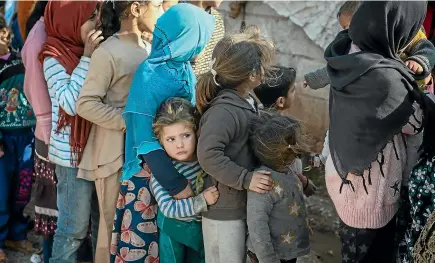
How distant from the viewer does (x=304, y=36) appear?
561 cm

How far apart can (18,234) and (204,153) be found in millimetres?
2137

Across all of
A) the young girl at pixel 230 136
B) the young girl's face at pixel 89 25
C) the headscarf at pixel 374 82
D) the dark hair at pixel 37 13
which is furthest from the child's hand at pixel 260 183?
the dark hair at pixel 37 13

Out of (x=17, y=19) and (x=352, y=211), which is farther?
(x=17, y=19)

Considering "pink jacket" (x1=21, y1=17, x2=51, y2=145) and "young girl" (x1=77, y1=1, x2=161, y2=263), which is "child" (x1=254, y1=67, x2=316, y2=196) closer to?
"young girl" (x1=77, y1=1, x2=161, y2=263)

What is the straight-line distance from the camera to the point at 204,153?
2756 millimetres

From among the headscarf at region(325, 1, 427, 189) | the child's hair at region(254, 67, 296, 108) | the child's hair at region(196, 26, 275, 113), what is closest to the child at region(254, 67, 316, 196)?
the child's hair at region(254, 67, 296, 108)

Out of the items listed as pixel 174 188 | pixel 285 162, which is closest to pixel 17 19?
pixel 174 188

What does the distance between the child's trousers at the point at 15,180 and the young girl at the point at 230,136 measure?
1807 mm

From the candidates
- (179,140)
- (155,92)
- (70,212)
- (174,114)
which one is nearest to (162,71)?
(155,92)

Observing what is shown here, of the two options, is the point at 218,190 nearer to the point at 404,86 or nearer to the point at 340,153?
the point at 340,153

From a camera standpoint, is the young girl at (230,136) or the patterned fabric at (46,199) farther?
the patterned fabric at (46,199)

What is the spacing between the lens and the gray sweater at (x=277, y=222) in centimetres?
276

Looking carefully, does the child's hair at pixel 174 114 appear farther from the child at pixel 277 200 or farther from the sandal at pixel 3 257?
the sandal at pixel 3 257

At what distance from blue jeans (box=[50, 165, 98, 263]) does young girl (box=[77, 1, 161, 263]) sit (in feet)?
0.30
